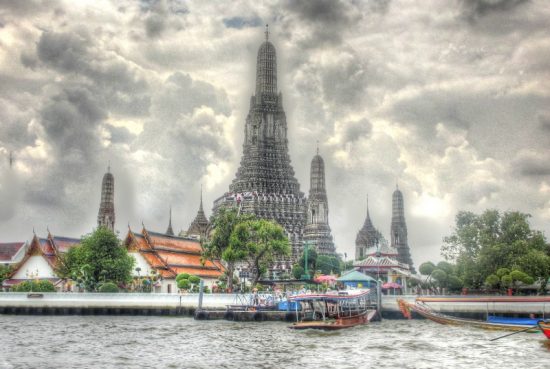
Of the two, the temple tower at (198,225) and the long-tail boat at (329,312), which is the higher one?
the temple tower at (198,225)

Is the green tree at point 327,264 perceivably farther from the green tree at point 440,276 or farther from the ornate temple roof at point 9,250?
the ornate temple roof at point 9,250

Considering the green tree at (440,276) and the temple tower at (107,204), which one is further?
the temple tower at (107,204)

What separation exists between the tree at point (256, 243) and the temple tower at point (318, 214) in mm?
34010

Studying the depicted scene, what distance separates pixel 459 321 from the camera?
50.9 meters

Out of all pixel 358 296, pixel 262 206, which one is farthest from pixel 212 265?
pixel 358 296

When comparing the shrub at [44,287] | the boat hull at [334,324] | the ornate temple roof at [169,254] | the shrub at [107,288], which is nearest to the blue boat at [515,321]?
the boat hull at [334,324]

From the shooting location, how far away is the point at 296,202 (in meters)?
115

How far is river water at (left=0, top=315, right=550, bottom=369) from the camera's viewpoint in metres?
33.8

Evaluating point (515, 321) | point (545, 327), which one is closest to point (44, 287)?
point (515, 321)

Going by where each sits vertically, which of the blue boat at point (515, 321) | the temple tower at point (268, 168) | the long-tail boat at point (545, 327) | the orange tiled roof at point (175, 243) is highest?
the temple tower at point (268, 168)

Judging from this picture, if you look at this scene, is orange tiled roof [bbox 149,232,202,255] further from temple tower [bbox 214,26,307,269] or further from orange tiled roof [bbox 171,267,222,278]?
temple tower [bbox 214,26,307,269]

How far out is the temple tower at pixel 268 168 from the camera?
111812 mm

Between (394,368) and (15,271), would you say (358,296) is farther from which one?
(15,271)

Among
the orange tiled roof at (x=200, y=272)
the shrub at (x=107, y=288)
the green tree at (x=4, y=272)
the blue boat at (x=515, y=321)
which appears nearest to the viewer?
the blue boat at (x=515, y=321)
